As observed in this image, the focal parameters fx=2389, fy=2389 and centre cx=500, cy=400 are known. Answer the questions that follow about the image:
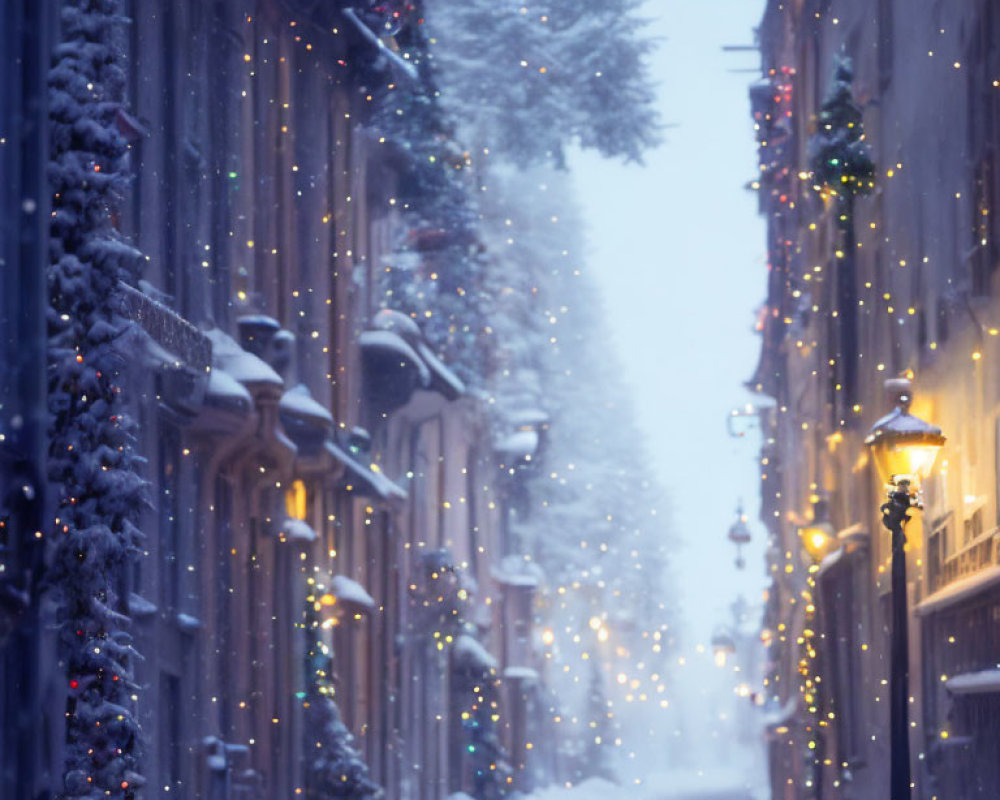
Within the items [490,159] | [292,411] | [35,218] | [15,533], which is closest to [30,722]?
[15,533]

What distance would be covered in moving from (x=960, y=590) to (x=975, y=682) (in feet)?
3.36

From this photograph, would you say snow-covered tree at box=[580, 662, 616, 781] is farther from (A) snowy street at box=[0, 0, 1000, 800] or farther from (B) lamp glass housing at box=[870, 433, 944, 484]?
(B) lamp glass housing at box=[870, 433, 944, 484]

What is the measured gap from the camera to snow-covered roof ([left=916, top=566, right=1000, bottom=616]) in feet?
60.4

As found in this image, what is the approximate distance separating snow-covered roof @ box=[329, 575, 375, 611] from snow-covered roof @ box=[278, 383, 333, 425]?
5.15 m

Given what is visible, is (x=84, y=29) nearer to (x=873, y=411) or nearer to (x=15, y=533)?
(x=15, y=533)

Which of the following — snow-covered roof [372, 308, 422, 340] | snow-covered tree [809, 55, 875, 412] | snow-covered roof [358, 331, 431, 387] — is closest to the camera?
snow-covered tree [809, 55, 875, 412]

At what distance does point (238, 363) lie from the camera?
71.0ft

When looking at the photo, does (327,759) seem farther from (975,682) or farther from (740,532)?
(740,532)

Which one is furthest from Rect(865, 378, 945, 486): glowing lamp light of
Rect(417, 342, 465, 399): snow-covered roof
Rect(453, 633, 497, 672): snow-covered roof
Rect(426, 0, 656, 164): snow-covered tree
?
Rect(426, 0, 656, 164): snow-covered tree

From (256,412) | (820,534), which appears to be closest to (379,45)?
(820,534)

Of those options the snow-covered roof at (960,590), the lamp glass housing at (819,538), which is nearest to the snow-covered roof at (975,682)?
the snow-covered roof at (960,590)

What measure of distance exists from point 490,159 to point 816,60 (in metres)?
11.9

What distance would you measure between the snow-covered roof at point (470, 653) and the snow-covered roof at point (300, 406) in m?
17.1

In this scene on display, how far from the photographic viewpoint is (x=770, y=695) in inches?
2179
